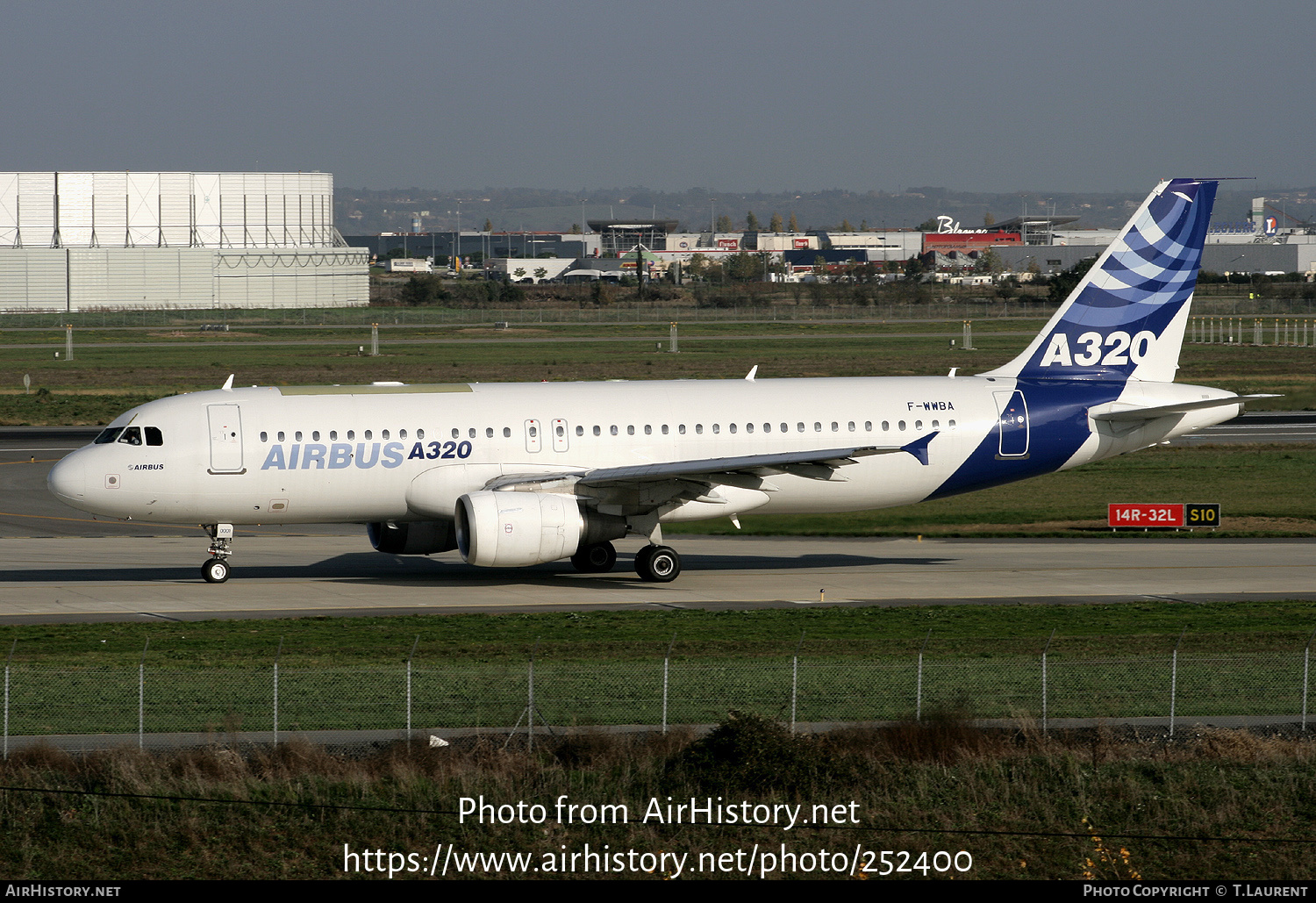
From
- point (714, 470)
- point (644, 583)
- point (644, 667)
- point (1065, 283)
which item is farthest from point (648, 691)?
point (1065, 283)

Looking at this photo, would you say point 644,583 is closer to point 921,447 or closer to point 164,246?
point 921,447

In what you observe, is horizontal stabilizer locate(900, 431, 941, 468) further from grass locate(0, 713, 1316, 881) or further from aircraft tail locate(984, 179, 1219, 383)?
grass locate(0, 713, 1316, 881)

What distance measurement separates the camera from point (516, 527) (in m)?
33.1

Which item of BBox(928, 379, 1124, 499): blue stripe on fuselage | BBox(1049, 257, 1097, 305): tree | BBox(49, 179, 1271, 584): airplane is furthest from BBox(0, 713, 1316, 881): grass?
BBox(1049, 257, 1097, 305): tree

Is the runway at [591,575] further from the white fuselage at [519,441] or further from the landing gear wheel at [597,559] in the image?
the white fuselage at [519,441]

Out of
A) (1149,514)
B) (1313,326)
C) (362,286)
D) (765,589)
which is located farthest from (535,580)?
(362,286)

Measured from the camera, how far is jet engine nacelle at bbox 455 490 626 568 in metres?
32.9

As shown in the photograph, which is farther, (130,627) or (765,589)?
(765,589)

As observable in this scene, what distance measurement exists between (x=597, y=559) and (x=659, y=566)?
256 centimetres

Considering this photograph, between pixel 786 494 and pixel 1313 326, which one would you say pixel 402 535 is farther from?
pixel 1313 326

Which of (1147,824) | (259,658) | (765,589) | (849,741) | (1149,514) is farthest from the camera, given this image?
(1149,514)

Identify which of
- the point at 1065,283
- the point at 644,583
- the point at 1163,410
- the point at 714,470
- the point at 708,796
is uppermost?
the point at 1065,283

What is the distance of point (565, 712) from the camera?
21781 millimetres

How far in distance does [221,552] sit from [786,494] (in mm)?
13926
